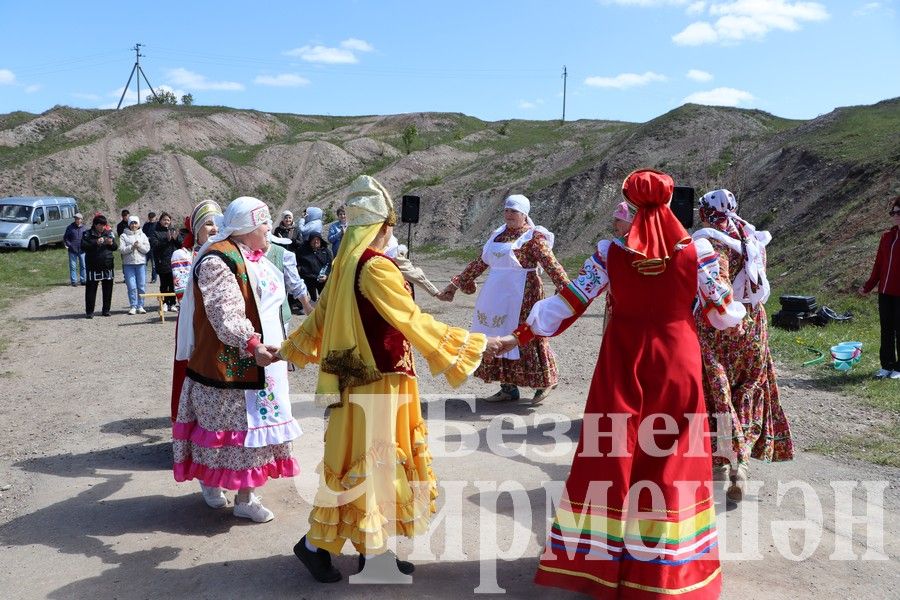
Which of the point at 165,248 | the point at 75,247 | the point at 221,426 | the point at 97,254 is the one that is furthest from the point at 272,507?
the point at 75,247

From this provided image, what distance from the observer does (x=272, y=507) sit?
15.9 feet

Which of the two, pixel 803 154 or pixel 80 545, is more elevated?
pixel 803 154

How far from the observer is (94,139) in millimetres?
46312

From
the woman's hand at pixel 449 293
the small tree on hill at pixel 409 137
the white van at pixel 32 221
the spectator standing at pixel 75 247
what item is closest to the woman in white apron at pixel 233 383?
the woman's hand at pixel 449 293

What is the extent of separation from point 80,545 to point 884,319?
26.9ft

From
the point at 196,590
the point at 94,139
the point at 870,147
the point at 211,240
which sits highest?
the point at 94,139

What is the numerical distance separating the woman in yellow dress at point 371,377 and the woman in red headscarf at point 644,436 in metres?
0.69

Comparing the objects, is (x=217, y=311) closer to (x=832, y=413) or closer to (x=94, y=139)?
(x=832, y=413)

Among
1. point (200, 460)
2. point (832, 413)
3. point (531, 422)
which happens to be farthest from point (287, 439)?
point (832, 413)

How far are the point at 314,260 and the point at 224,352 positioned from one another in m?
8.19

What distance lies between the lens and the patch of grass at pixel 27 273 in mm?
16547

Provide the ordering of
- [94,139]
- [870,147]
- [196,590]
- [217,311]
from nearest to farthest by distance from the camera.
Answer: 1. [196,590]
2. [217,311]
3. [870,147]
4. [94,139]

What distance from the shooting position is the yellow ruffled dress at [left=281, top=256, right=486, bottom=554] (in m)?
3.52

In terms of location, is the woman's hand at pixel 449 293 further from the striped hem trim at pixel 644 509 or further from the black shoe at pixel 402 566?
the striped hem trim at pixel 644 509
